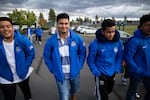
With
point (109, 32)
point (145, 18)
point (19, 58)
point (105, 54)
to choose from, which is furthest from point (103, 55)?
point (19, 58)

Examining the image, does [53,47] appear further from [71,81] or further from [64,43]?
A: [71,81]

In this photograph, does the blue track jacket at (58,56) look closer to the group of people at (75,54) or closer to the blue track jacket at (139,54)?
the group of people at (75,54)

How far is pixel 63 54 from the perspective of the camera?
176 inches

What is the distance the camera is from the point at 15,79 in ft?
15.5

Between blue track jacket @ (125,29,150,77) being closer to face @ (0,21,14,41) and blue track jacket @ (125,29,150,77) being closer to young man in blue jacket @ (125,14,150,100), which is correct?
young man in blue jacket @ (125,14,150,100)

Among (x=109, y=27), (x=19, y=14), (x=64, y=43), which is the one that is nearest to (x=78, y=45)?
(x=64, y=43)

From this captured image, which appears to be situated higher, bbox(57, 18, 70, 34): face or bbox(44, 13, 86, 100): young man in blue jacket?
bbox(57, 18, 70, 34): face

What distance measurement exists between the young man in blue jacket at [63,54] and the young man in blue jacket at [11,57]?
0.45m

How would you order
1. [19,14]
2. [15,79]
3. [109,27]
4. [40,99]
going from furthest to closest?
[19,14] → [40,99] → [15,79] → [109,27]

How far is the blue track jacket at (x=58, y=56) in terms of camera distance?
4.41 meters

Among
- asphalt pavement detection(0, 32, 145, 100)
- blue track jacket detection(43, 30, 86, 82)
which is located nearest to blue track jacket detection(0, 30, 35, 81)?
blue track jacket detection(43, 30, 86, 82)

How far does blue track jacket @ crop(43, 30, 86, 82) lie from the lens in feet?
14.5

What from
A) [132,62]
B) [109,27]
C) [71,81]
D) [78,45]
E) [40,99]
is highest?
[109,27]

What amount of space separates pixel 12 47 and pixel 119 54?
1.87 metres
